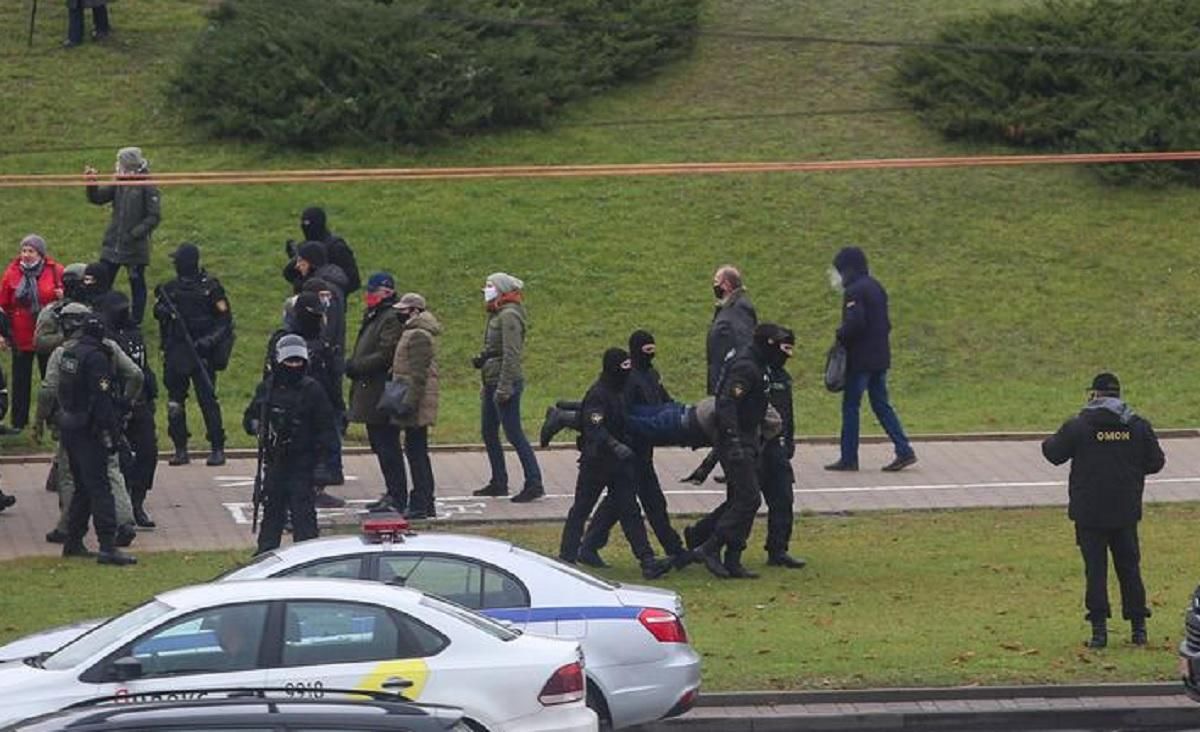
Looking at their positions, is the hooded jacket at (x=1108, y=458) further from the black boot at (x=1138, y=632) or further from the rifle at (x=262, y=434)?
the rifle at (x=262, y=434)

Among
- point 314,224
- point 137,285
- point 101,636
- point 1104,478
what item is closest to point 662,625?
point 101,636

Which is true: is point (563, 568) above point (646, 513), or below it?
above

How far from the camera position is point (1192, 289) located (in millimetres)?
27906

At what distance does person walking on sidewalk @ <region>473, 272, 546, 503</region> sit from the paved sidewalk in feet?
→ 1.41

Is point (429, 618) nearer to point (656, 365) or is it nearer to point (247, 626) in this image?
point (247, 626)

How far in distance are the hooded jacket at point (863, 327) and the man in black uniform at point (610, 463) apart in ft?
14.6

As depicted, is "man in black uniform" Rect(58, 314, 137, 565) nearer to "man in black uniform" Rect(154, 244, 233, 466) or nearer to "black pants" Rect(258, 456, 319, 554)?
"black pants" Rect(258, 456, 319, 554)

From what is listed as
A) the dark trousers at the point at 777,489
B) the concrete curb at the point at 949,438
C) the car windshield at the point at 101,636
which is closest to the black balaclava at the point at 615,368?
the dark trousers at the point at 777,489

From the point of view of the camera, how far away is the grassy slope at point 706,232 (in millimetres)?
25922

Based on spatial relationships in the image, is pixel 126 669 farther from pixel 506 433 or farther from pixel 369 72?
pixel 369 72

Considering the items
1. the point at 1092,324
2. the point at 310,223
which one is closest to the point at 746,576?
the point at 310,223

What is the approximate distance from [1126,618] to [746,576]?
3085 mm

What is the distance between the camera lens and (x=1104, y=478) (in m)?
16.6

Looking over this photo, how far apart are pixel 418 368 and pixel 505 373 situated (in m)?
0.82
